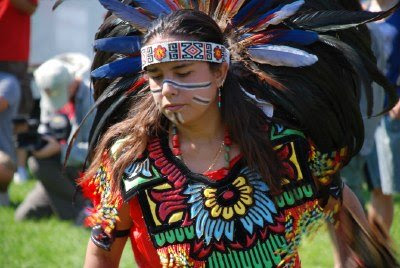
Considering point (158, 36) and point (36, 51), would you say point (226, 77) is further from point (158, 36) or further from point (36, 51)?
point (36, 51)

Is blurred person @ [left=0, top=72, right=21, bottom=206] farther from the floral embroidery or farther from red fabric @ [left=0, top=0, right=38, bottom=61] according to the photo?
the floral embroidery

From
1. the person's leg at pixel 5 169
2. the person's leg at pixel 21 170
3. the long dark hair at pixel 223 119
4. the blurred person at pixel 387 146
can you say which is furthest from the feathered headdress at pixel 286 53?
the person's leg at pixel 21 170

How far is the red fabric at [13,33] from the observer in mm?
7461

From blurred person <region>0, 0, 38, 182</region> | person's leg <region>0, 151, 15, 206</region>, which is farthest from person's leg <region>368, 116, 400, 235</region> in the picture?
blurred person <region>0, 0, 38, 182</region>

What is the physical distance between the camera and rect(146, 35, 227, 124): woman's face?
304 centimetres

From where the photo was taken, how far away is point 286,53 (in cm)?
327

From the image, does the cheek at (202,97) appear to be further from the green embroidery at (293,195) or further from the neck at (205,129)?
the green embroidery at (293,195)

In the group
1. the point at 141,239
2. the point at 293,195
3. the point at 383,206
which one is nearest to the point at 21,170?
the point at 383,206

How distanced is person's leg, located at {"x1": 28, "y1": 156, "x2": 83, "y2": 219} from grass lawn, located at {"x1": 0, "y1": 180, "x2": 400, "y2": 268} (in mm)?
104

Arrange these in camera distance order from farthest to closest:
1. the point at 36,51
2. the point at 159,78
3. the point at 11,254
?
the point at 36,51 < the point at 11,254 < the point at 159,78

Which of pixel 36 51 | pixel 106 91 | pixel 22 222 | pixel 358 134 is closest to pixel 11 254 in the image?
pixel 22 222

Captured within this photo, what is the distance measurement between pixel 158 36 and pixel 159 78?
5.7 inches

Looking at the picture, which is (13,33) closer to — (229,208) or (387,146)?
(387,146)

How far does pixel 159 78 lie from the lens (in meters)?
3.09
